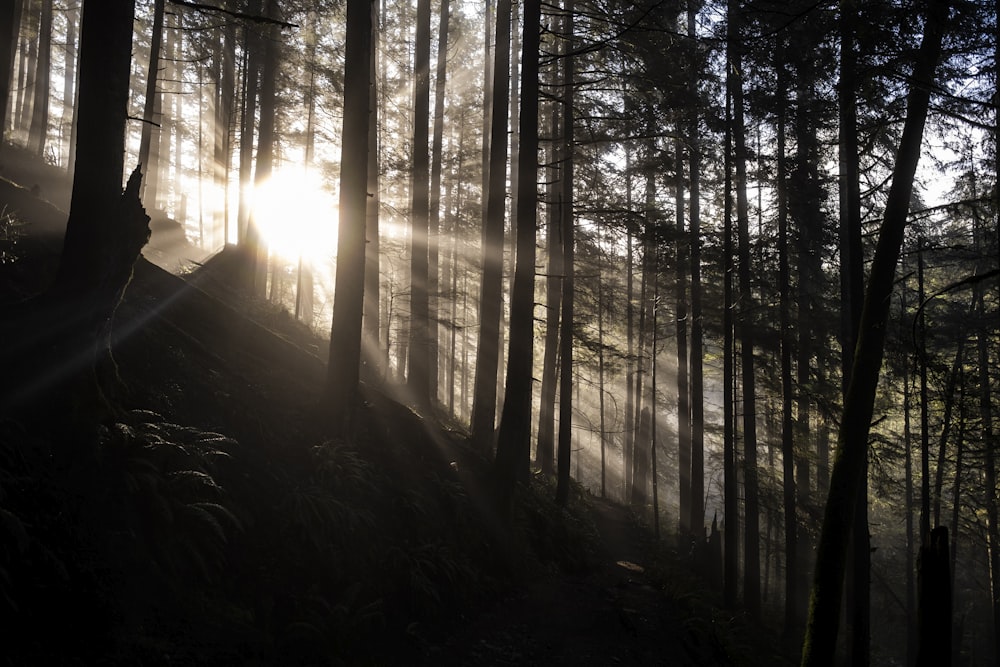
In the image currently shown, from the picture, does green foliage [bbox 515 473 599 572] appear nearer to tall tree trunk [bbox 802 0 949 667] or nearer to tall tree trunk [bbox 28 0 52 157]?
tall tree trunk [bbox 802 0 949 667]

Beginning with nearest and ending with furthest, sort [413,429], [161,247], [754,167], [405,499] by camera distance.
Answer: [405,499] < [413,429] < [754,167] < [161,247]

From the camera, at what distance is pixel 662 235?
14.5 meters

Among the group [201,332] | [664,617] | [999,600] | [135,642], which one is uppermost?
[201,332]

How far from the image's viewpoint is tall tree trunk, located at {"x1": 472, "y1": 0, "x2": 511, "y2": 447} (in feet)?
43.0

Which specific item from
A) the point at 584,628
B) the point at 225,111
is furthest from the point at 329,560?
the point at 225,111

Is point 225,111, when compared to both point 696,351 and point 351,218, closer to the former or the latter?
point 351,218

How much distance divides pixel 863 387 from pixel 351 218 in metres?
7.79

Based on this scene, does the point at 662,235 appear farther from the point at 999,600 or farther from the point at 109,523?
the point at 999,600

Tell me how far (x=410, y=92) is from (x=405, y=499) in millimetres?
18326

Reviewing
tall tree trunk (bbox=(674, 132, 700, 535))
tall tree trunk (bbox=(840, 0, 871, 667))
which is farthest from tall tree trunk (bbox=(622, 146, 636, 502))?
tall tree trunk (bbox=(840, 0, 871, 667))

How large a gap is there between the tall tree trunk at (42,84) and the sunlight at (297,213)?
9.17m

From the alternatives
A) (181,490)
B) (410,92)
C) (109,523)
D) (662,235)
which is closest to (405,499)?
(181,490)

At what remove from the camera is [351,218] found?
9258 mm

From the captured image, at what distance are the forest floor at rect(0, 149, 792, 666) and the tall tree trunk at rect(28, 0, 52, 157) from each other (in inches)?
694
